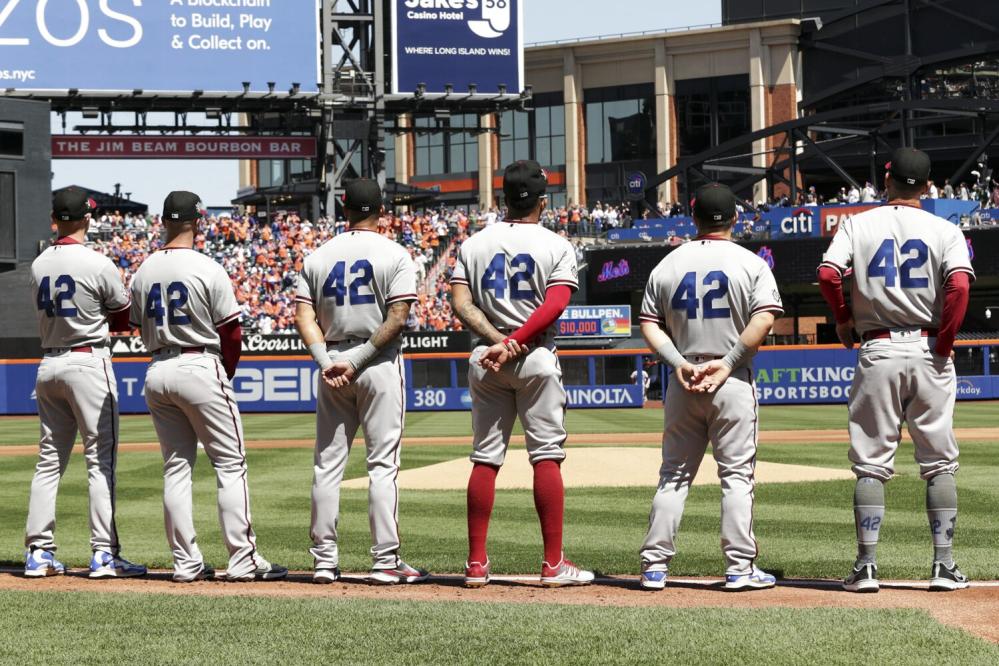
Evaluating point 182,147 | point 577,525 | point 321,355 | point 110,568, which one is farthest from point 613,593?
point 182,147

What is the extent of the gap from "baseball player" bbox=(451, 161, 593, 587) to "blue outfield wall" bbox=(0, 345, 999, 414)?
23.7 m

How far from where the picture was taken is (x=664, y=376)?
34.4m

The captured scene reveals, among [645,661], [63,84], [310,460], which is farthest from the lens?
[63,84]

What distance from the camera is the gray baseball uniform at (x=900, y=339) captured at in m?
6.29

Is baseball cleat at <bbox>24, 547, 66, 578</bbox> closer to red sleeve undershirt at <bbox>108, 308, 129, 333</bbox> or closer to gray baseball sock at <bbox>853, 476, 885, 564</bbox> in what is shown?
red sleeve undershirt at <bbox>108, 308, 129, 333</bbox>

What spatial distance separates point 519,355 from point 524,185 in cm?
86

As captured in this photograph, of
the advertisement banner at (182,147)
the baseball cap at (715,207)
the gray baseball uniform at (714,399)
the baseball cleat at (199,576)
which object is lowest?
the baseball cleat at (199,576)

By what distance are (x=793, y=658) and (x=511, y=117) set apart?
62272mm

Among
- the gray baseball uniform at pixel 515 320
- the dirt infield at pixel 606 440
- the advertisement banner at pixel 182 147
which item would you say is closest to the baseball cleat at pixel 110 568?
the gray baseball uniform at pixel 515 320

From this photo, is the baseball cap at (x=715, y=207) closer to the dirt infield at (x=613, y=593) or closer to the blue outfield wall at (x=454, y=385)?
the dirt infield at (x=613, y=593)

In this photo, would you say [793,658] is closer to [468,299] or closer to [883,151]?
[468,299]

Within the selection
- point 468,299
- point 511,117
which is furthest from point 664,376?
point 511,117

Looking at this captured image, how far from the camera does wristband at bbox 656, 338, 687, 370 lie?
6398mm

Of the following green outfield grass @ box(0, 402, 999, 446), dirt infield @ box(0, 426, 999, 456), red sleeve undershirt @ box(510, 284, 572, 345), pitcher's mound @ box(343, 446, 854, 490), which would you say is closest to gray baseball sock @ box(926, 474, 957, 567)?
red sleeve undershirt @ box(510, 284, 572, 345)
